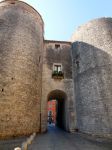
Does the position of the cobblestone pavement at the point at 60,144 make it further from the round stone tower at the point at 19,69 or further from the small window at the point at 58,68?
the small window at the point at 58,68

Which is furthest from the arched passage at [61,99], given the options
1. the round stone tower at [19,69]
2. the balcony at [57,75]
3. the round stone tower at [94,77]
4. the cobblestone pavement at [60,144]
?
the cobblestone pavement at [60,144]

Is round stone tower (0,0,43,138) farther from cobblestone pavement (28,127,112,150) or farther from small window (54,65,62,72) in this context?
cobblestone pavement (28,127,112,150)

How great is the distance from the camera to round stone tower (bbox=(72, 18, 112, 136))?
9.94 meters

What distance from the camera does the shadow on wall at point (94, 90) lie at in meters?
9.80

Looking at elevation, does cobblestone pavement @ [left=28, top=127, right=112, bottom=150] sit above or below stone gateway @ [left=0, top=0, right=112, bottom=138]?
below

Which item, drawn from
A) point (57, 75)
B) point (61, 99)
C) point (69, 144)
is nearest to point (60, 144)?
point (69, 144)

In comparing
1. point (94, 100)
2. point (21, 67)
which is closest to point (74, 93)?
point (94, 100)

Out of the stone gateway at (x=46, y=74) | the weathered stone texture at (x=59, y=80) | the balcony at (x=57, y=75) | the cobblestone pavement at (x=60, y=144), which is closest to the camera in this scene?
the cobblestone pavement at (x=60, y=144)

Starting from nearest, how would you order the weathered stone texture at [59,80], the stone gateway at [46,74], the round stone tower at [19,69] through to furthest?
the round stone tower at [19,69], the stone gateway at [46,74], the weathered stone texture at [59,80]

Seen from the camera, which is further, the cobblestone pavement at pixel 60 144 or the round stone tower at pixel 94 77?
the round stone tower at pixel 94 77

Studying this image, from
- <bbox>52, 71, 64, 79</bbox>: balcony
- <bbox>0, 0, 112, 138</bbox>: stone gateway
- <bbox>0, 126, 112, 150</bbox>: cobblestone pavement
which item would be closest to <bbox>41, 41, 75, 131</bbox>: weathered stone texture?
<bbox>0, 0, 112, 138</bbox>: stone gateway

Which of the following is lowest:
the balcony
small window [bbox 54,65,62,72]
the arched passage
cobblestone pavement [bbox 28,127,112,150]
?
cobblestone pavement [bbox 28,127,112,150]

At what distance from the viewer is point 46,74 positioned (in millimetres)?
13664

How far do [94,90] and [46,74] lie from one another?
5.19m
